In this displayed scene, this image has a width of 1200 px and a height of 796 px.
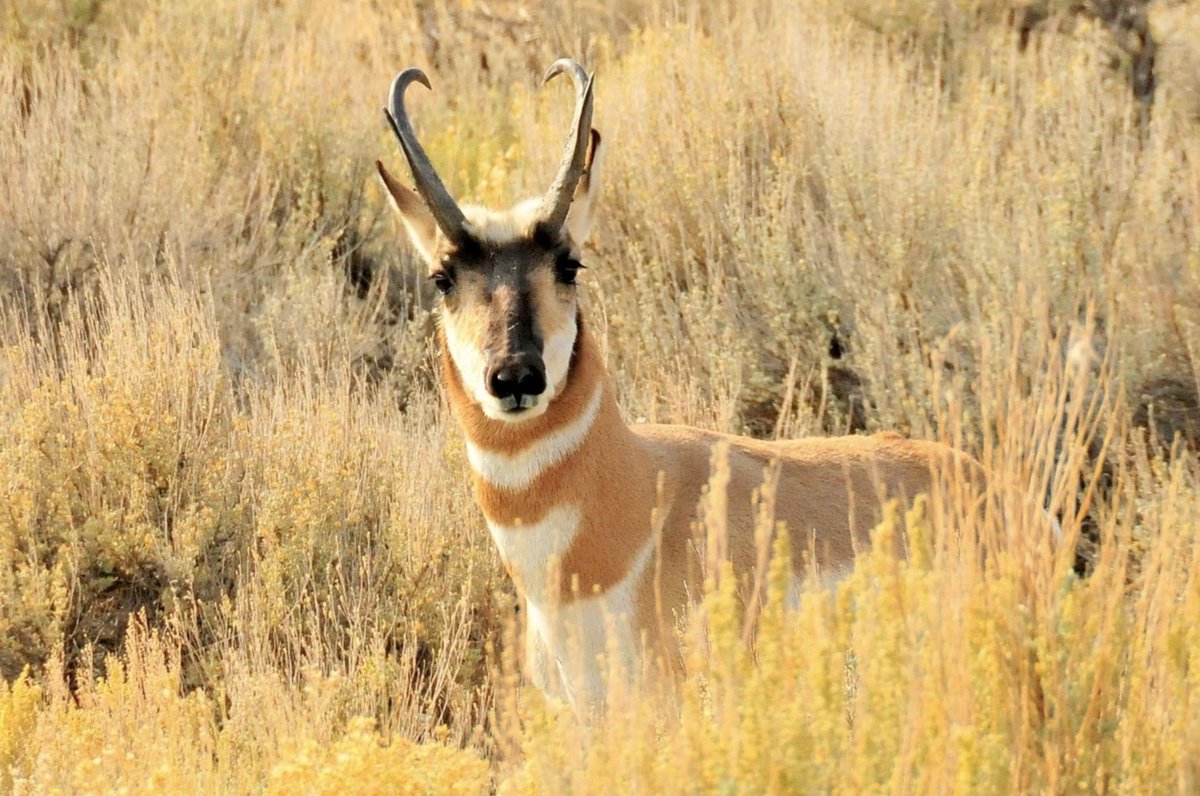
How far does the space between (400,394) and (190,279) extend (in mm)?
1198

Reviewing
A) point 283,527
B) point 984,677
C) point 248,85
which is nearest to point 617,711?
point 984,677

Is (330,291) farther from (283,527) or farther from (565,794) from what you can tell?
(565,794)

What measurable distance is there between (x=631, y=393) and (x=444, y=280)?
1965mm

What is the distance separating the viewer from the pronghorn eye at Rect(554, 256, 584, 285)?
4285 mm

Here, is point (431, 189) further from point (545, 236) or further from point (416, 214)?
point (545, 236)

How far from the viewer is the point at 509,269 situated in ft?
13.8

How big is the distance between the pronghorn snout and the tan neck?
22 cm

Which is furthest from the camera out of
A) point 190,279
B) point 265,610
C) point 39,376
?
point 190,279

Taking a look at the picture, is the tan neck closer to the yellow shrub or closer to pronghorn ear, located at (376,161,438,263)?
pronghorn ear, located at (376,161,438,263)

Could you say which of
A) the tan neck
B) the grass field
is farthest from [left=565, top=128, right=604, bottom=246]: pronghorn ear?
the grass field

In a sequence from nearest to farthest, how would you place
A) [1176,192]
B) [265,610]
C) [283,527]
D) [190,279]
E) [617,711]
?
[617,711], [265,610], [283,527], [1176,192], [190,279]

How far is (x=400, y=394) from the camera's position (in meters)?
6.80

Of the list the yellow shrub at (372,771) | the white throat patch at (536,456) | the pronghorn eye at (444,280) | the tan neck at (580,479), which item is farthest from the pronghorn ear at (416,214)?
the yellow shrub at (372,771)

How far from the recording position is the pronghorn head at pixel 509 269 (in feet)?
12.9
